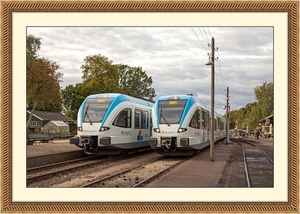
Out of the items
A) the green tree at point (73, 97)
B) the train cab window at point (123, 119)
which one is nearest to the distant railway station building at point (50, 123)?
the green tree at point (73, 97)

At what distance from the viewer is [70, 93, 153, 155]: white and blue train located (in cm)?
1858

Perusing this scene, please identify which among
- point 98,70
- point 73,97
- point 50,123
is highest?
point 98,70

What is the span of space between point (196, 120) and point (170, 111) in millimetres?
1768

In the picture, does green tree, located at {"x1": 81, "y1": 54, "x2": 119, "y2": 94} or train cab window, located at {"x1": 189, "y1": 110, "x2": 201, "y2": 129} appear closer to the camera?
train cab window, located at {"x1": 189, "y1": 110, "x2": 201, "y2": 129}

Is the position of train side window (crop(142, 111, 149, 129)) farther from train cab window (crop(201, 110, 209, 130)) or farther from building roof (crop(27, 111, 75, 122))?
building roof (crop(27, 111, 75, 122))

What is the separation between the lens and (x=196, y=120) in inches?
792

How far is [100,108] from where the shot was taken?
741 inches

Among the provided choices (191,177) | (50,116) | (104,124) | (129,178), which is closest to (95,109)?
(104,124)

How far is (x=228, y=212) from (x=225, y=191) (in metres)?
0.73

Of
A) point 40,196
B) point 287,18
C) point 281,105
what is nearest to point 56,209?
point 40,196

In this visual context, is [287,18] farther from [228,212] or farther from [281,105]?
[228,212]

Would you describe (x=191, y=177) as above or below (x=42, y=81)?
below

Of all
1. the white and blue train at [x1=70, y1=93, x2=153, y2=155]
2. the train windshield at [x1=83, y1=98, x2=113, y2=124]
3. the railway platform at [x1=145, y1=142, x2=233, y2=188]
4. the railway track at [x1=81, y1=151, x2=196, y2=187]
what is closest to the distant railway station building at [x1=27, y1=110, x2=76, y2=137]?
the white and blue train at [x1=70, y1=93, x2=153, y2=155]

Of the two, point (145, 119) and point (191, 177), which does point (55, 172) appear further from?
point (145, 119)
